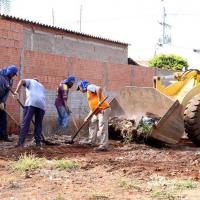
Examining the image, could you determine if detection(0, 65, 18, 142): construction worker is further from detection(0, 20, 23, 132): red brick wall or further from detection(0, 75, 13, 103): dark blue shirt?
detection(0, 20, 23, 132): red brick wall

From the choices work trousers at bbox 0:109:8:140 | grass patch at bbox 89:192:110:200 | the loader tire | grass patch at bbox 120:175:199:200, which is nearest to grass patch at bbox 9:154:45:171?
grass patch at bbox 120:175:199:200

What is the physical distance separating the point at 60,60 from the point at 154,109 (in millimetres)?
3726

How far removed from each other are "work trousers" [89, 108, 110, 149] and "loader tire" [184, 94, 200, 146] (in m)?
1.64

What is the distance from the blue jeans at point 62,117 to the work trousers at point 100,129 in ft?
7.56

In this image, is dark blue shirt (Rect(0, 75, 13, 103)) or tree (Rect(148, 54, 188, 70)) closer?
dark blue shirt (Rect(0, 75, 13, 103))

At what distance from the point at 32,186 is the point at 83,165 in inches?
68.2

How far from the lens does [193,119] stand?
32.4 feet

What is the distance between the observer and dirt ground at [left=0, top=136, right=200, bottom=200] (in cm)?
556

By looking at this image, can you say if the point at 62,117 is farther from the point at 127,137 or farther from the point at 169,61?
the point at 169,61

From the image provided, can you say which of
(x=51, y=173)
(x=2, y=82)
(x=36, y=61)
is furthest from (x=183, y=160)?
(x=36, y=61)

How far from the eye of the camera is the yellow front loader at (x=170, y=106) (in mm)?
9891

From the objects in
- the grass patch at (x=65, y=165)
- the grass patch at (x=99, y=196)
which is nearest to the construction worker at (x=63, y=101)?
the grass patch at (x=65, y=165)

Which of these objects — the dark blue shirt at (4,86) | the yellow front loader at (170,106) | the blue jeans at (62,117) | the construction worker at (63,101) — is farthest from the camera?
the blue jeans at (62,117)

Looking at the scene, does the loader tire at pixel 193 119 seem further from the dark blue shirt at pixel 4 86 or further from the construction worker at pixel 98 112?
the dark blue shirt at pixel 4 86
